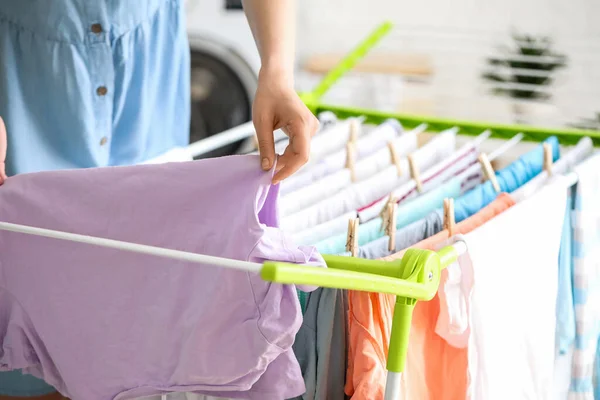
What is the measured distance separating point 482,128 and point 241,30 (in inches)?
66.5

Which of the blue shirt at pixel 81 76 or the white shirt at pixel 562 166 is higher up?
the blue shirt at pixel 81 76

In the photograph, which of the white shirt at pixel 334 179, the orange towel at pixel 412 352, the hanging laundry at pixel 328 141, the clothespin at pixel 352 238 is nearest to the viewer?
the orange towel at pixel 412 352

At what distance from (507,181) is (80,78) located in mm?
828

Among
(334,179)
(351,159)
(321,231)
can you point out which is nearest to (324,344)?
(321,231)

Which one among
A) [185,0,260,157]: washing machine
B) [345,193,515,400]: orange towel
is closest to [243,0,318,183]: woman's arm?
[345,193,515,400]: orange towel

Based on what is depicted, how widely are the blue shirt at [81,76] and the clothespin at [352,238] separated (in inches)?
16.8

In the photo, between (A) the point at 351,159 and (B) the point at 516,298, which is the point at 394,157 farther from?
(B) the point at 516,298

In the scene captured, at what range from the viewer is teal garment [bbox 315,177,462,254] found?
1.29 meters

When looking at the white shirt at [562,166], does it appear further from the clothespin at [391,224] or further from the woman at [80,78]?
the woman at [80,78]

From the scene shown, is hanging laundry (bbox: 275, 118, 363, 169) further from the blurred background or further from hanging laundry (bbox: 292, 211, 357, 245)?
the blurred background

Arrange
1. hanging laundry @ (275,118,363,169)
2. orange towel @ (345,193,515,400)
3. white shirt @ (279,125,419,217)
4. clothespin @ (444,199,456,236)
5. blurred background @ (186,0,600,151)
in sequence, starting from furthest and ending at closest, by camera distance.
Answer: blurred background @ (186,0,600,151) < hanging laundry @ (275,118,363,169) < white shirt @ (279,125,419,217) < clothespin @ (444,199,456,236) < orange towel @ (345,193,515,400)

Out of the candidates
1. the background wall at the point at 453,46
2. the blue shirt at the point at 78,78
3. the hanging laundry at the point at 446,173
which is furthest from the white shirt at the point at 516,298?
the background wall at the point at 453,46

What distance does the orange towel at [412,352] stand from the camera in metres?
1.10

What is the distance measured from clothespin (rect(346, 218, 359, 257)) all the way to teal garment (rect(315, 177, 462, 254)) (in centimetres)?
3
